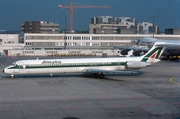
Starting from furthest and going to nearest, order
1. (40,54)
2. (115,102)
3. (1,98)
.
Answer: (40,54) < (1,98) < (115,102)

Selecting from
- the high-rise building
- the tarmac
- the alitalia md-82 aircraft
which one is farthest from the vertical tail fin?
the high-rise building

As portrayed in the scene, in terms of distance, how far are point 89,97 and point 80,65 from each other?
Result: 44.4 feet

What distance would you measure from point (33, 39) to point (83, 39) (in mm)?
16530

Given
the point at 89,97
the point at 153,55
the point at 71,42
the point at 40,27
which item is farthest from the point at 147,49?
the point at 40,27

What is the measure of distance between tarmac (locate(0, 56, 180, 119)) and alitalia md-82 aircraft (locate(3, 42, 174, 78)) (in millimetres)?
1040

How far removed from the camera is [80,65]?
4159 centimetres

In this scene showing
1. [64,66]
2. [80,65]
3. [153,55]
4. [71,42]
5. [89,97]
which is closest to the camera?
[89,97]

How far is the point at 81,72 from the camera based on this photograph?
42031mm

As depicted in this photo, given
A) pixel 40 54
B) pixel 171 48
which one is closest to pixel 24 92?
pixel 171 48

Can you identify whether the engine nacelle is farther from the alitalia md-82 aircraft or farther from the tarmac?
the tarmac

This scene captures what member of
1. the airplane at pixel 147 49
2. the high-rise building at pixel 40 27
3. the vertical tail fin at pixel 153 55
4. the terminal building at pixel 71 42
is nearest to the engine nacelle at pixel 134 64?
the vertical tail fin at pixel 153 55

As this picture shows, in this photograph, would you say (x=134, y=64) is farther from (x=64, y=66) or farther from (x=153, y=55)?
(x=64, y=66)

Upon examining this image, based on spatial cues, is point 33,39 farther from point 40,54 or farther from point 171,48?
point 171,48

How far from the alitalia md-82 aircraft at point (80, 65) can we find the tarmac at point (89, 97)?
3.41ft
